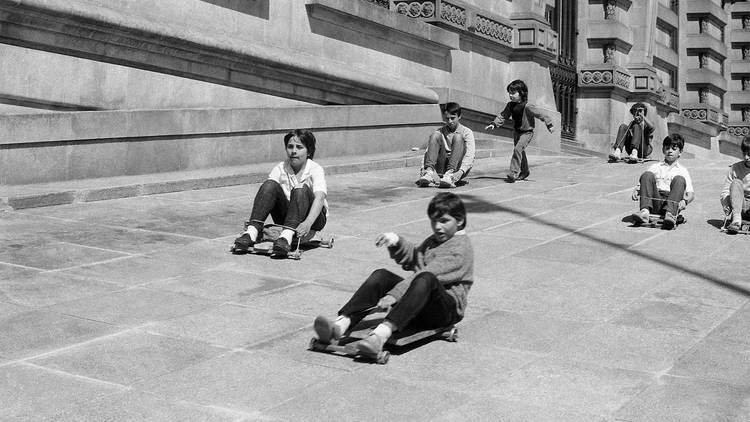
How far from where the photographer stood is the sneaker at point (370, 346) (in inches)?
236

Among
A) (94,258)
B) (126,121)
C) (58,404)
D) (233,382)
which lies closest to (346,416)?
(233,382)

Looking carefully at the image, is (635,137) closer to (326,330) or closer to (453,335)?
(453,335)

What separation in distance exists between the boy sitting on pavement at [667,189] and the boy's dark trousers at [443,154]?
12.2 feet

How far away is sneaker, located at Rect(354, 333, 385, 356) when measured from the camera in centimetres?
599

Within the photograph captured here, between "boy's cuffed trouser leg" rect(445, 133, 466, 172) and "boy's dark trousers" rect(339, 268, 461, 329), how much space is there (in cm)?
877

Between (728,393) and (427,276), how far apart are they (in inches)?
73.7

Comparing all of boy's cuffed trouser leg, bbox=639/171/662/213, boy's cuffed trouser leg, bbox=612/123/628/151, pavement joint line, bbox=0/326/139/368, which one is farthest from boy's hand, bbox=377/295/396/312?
boy's cuffed trouser leg, bbox=612/123/628/151

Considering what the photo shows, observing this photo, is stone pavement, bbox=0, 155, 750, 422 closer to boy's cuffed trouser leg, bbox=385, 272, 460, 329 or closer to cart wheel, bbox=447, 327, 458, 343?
cart wheel, bbox=447, 327, 458, 343

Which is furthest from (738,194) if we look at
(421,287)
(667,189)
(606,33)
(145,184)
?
(606,33)

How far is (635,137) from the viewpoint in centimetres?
2180

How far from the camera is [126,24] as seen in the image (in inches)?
543

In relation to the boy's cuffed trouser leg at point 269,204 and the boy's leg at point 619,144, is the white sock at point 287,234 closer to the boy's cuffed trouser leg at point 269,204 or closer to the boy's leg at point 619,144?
the boy's cuffed trouser leg at point 269,204

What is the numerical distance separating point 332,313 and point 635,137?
621 inches

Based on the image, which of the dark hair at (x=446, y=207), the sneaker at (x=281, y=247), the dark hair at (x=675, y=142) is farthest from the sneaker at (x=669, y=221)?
the dark hair at (x=446, y=207)
